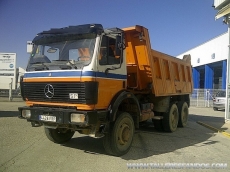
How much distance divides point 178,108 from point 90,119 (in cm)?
609

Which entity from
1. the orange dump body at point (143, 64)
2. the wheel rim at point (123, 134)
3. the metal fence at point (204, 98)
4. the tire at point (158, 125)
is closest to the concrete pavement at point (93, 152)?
the wheel rim at point (123, 134)

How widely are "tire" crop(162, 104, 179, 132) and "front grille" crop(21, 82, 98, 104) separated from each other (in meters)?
4.52

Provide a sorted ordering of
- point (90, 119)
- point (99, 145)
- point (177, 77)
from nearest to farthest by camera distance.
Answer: point (90, 119) < point (99, 145) < point (177, 77)

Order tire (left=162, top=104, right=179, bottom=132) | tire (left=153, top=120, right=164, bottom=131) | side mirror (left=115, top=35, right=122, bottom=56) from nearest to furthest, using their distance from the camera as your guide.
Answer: side mirror (left=115, top=35, right=122, bottom=56) → tire (left=162, top=104, right=179, bottom=132) → tire (left=153, top=120, right=164, bottom=131)

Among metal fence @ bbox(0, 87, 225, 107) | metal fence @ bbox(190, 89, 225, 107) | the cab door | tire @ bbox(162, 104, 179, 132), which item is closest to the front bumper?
the cab door

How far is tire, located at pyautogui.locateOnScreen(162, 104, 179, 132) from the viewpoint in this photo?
28.5 feet

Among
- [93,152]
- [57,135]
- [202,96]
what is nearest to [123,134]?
[93,152]

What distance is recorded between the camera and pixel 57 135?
652 cm

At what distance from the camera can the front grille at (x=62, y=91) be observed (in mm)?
4816

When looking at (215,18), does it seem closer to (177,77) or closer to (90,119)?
(177,77)

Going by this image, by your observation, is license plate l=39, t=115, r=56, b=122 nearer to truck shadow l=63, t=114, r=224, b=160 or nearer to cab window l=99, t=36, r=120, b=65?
truck shadow l=63, t=114, r=224, b=160

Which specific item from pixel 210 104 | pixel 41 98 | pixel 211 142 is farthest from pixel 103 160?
pixel 210 104

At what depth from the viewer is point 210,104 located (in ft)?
77.4

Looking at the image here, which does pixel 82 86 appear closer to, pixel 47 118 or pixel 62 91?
pixel 62 91
